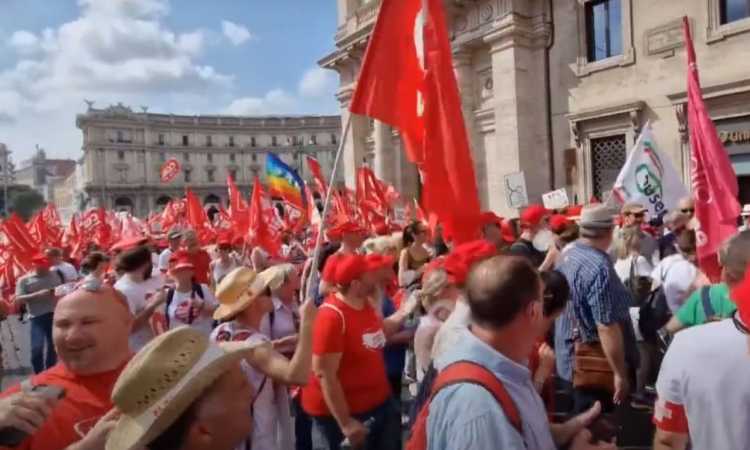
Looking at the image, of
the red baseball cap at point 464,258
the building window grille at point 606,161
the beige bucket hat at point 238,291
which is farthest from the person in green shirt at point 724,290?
the building window grille at point 606,161

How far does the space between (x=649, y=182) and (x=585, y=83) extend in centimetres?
906

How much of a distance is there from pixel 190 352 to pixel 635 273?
18.0ft

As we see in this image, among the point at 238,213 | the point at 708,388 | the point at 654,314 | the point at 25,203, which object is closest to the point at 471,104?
the point at 238,213

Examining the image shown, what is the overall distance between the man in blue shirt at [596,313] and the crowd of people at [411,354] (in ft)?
0.04

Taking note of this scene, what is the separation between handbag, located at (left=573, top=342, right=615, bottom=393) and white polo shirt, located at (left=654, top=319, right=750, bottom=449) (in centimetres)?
153

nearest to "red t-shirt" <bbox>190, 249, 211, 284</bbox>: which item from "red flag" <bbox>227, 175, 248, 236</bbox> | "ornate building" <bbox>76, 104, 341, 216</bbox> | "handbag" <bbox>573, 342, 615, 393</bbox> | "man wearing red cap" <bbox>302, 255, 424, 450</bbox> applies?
"man wearing red cap" <bbox>302, 255, 424, 450</bbox>

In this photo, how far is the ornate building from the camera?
101 metres

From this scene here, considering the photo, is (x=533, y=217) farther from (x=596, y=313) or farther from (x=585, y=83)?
(x=585, y=83)

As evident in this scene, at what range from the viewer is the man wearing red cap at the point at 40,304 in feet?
24.8

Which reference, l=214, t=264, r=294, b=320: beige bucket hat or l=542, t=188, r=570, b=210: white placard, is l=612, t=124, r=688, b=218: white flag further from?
l=214, t=264, r=294, b=320: beige bucket hat

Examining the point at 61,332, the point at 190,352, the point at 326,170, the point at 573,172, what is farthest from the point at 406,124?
the point at 326,170

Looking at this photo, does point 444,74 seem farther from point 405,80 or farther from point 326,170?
point 326,170

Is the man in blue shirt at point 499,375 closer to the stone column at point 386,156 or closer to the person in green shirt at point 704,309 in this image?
the person in green shirt at point 704,309

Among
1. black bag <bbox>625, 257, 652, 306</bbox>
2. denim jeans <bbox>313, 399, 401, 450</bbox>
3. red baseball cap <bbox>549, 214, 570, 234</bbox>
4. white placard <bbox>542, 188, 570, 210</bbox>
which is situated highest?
white placard <bbox>542, 188, 570, 210</bbox>
